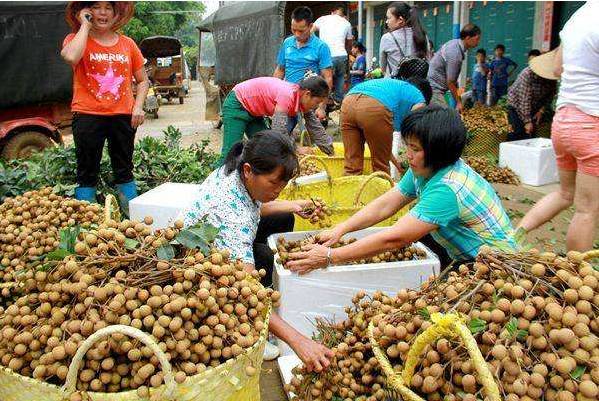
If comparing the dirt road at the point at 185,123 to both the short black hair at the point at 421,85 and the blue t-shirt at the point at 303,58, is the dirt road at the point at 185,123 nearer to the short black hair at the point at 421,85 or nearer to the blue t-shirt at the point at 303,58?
the blue t-shirt at the point at 303,58

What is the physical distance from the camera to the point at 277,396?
2.51 metres

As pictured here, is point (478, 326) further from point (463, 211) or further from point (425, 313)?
point (463, 211)

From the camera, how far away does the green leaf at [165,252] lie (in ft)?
5.55

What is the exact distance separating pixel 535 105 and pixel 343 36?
3814mm

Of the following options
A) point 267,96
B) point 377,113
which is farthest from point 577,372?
point 267,96

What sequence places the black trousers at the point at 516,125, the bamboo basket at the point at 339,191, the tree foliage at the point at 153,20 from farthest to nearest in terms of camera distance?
the tree foliage at the point at 153,20, the black trousers at the point at 516,125, the bamboo basket at the point at 339,191

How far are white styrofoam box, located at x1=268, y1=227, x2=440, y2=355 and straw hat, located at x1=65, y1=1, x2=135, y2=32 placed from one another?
95.6 inches

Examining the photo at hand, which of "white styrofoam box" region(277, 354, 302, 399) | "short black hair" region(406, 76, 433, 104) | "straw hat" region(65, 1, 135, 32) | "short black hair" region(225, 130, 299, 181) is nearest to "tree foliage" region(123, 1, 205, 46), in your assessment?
"straw hat" region(65, 1, 135, 32)

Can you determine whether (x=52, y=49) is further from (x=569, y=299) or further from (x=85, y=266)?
(x=569, y=299)

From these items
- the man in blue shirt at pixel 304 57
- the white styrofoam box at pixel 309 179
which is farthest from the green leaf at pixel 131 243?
the man in blue shirt at pixel 304 57

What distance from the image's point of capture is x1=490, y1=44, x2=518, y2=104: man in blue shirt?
34.4ft

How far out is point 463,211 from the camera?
234 cm

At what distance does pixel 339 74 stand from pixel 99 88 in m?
6.04

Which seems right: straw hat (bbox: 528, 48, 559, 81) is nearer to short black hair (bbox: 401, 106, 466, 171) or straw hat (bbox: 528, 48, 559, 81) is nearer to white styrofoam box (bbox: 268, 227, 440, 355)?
white styrofoam box (bbox: 268, 227, 440, 355)
